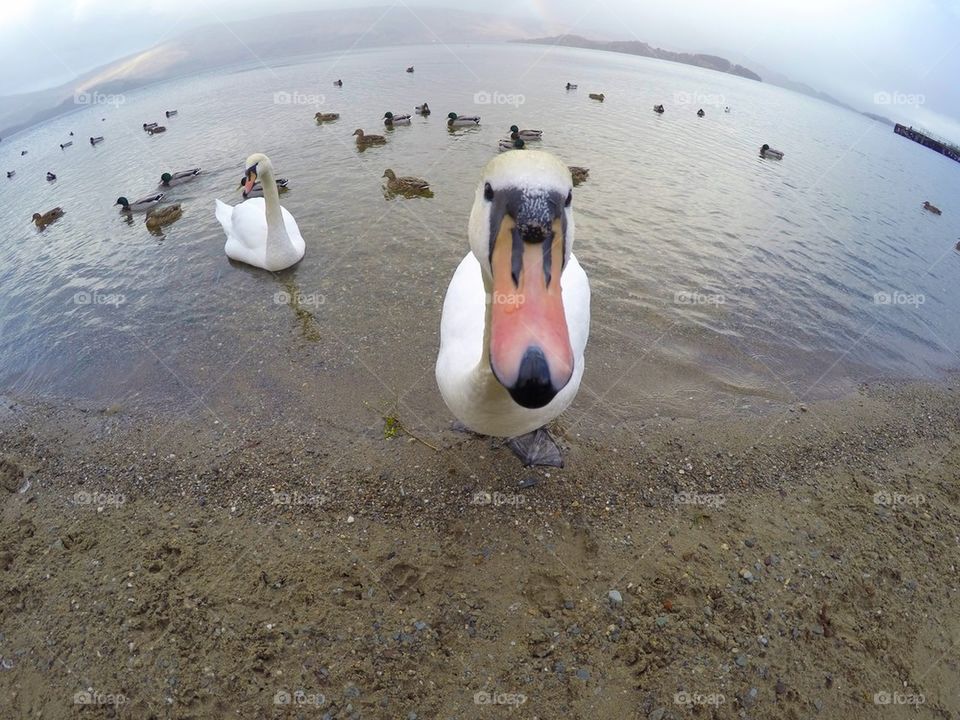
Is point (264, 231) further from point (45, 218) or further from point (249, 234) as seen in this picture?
point (45, 218)

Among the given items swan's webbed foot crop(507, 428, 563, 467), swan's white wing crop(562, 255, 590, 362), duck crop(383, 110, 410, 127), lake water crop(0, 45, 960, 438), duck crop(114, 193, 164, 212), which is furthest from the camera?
duck crop(383, 110, 410, 127)

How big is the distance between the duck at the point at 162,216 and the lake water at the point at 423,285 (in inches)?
18.0

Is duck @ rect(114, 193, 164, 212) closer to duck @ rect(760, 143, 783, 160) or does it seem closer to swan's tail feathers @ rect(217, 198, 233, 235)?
swan's tail feathers @ rect(217, 198, 233, 235)

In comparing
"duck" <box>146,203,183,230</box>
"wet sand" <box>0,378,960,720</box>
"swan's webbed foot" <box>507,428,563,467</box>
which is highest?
"duck" <box>146,203,183,230</box>

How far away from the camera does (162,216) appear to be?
13.1 meters

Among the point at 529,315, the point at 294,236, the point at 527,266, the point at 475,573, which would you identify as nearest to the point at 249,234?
the point at 294,236

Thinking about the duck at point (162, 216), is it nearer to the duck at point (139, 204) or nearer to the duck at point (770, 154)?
the duck at point (139, 204)

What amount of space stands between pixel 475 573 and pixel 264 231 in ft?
28.9

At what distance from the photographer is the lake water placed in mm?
7289

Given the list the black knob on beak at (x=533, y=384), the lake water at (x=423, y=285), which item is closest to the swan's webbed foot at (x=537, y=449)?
the lake water at (x=423, y=285)

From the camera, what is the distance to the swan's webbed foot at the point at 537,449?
5.50 meters

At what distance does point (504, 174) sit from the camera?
2703 mm

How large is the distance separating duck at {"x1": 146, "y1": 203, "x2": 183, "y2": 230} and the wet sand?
831 centimetres

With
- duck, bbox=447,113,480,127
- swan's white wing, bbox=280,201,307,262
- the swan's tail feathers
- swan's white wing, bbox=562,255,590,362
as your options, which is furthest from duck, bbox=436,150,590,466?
duck, bbox=447,113,480,127
